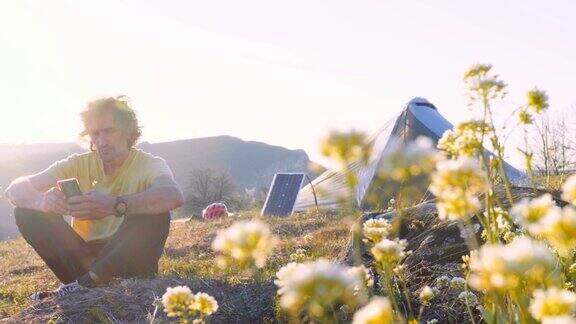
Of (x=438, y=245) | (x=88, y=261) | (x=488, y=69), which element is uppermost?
(x=488, y=69)

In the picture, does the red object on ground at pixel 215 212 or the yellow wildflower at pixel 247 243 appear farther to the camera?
the red object on ground at pixel 215 212

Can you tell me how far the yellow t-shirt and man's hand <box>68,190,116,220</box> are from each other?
583 mm

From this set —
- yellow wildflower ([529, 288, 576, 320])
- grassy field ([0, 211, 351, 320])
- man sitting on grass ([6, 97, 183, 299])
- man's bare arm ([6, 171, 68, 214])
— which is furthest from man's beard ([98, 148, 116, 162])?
yellow wildflower ([529, 288, 576, 320])

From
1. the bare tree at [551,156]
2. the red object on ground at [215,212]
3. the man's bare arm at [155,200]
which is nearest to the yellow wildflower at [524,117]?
the bare tree at [551,156]

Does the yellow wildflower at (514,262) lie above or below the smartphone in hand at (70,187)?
above

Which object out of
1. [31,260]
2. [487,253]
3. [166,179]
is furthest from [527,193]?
[31,260]

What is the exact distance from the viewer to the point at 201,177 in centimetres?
3145

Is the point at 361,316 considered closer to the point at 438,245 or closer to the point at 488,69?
the point at 488,69

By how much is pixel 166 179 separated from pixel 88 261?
0.88 m

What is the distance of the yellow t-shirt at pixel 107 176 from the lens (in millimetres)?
5262

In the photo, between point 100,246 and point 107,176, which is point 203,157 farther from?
point 100,246

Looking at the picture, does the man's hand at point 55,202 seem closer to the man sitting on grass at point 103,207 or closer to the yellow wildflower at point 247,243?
the man sitting on grass at point 103,207

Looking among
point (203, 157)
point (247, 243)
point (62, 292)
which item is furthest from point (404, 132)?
point (203, 157)

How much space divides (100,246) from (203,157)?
85341 millimetres
